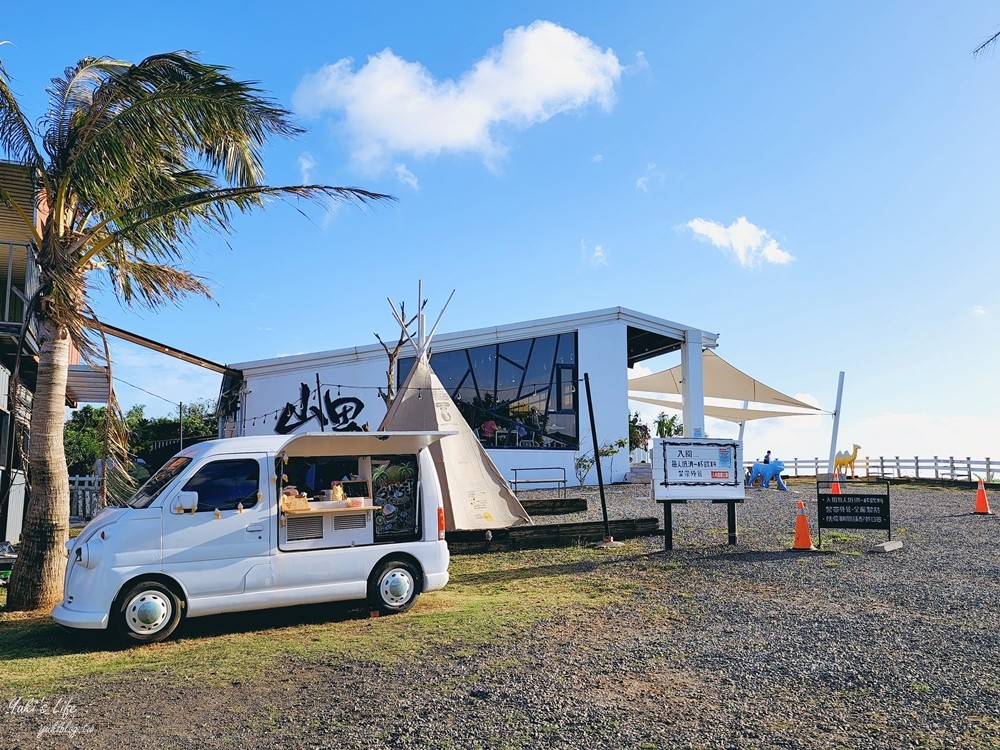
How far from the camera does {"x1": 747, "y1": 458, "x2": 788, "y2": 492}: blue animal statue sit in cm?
2714

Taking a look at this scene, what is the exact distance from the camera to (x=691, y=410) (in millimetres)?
28297

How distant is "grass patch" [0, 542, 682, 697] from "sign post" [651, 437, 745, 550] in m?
2.32

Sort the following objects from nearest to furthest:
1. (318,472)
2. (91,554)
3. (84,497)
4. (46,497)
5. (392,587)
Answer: (91,554) → (392,587) → (318,472) → (46,497) → (84,497)

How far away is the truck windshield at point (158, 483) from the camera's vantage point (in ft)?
26.6

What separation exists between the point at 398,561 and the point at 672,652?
340 cm

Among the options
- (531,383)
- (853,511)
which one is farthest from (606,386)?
(853,511)

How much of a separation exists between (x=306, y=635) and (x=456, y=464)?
6.93 metres

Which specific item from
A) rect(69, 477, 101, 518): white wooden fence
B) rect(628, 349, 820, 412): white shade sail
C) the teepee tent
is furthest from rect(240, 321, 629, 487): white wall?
the teepee tent

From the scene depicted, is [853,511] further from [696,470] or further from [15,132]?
[15,132]

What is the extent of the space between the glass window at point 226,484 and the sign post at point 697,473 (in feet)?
24.0

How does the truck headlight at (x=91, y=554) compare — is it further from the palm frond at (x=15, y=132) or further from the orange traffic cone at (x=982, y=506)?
the orange traffic cone at (x=982, y=506)

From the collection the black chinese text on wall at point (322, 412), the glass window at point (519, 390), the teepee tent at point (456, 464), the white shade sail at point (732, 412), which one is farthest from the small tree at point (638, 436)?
the teepee tent at point (456, 464)

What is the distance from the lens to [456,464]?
48.5 feet

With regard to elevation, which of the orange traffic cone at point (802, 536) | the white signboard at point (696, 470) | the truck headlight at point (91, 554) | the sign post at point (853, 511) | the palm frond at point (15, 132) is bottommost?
the orange traffic cone at point (802, 536)
